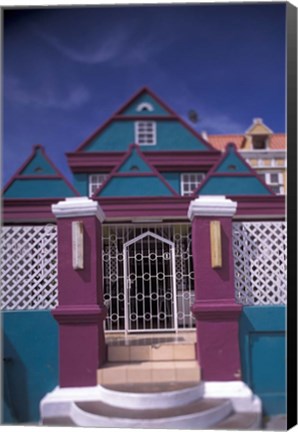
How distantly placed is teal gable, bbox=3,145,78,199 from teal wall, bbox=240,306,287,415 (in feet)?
20.6

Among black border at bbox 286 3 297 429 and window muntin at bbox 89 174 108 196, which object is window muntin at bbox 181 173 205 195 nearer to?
window muntin at bbox 89 174 108 196

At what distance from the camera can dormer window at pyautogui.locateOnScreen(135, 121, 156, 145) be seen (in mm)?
11812

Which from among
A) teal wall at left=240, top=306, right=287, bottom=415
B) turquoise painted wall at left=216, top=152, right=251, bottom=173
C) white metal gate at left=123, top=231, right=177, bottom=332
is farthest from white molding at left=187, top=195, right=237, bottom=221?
turquoise painted wall at left=216, top=152, right=251, bottom=173

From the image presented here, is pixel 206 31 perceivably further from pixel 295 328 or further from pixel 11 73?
pixel 295 328

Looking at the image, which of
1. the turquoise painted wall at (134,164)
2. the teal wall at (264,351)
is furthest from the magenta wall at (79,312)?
the turquoise painted wall at (134,164)

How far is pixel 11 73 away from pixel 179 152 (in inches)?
262

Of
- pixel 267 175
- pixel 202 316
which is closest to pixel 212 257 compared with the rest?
pixel 202 316

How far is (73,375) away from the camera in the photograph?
513 centimetres

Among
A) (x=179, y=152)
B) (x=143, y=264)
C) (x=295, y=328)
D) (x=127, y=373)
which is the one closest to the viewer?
(x=295, y=328)

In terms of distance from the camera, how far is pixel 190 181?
11.9 metres

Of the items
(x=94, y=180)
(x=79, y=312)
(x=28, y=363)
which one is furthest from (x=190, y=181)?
(x=28, y=363)

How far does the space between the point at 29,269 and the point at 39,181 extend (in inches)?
214

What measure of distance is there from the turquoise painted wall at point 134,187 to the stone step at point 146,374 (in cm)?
511

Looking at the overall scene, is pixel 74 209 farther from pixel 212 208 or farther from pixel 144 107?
pixel 144 107
